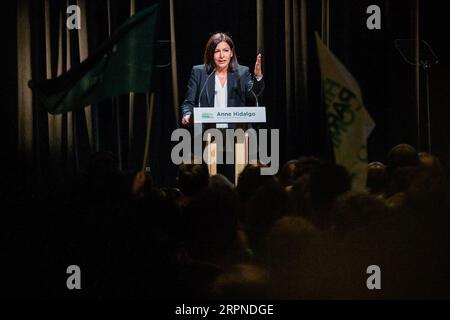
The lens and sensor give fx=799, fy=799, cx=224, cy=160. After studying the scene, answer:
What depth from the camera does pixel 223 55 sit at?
7484mm

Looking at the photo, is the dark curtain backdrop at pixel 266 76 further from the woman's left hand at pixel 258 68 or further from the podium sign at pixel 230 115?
the podium sign at pixel 230 115

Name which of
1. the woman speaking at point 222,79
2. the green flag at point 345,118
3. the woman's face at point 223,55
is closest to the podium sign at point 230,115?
the woman speaking at point 222,79

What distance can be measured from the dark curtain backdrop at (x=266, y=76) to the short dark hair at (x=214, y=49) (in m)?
0.55

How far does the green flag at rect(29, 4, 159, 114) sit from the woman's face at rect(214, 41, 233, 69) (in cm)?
339

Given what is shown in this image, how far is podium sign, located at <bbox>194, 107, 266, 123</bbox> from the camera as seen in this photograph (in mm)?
6688

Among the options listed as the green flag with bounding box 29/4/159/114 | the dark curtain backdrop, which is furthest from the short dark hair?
the green flag with bounding box 29/4/159/114

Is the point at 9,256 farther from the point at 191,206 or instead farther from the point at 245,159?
the point at 245,159

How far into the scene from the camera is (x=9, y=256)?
2.61 m

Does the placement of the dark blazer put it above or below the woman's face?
below

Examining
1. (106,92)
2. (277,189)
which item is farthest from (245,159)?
(277,189)

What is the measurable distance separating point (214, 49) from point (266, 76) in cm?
84

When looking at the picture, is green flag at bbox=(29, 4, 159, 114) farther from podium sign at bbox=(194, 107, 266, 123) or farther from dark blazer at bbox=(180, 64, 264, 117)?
dark blazer at bbox=(180, 64, 264, 117)

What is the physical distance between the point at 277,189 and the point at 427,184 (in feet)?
1.91

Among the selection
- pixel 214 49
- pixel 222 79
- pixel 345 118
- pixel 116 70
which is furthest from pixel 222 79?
pixel 345 118
